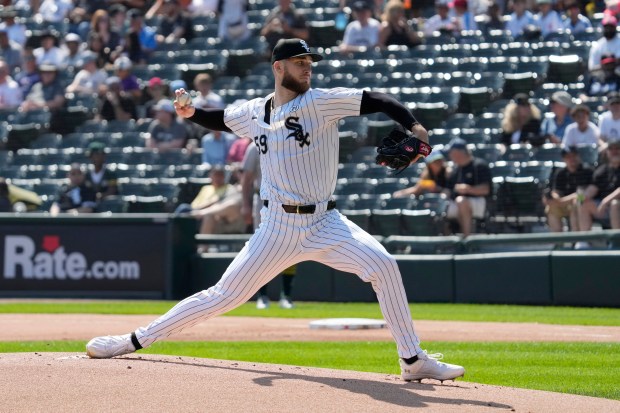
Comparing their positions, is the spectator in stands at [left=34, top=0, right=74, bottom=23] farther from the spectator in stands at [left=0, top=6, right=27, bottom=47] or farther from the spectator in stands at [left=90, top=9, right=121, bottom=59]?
the spectator in stands at [left=90, top=9, right=121, bottom=59]

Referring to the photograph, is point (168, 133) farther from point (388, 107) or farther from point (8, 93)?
point (388, 107)

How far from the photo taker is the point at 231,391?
5707mm

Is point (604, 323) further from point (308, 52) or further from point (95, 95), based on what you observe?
point (95, 95)

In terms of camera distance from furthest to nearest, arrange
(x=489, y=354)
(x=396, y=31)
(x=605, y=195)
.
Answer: (x=396, y=31)
(x=605, y=195)
(x=489, y=354)

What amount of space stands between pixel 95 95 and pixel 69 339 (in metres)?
10.7

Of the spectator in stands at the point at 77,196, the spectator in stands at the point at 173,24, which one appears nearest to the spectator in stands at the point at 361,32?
the spectator in stands at the point at 173,24

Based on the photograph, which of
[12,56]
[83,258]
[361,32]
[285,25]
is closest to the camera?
[83,258]

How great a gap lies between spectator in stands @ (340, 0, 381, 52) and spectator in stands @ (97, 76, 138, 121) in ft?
11.6

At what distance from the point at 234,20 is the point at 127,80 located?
6.57ft

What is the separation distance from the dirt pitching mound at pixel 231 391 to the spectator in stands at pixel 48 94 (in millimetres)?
13737

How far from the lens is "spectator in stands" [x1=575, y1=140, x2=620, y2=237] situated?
12.9 m

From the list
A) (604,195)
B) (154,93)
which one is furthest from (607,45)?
(154,93)

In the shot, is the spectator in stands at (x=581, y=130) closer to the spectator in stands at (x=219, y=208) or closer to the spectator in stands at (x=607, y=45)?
the spectator in stands at (x=607, y=45)

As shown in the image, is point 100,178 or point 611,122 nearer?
point 611,122
